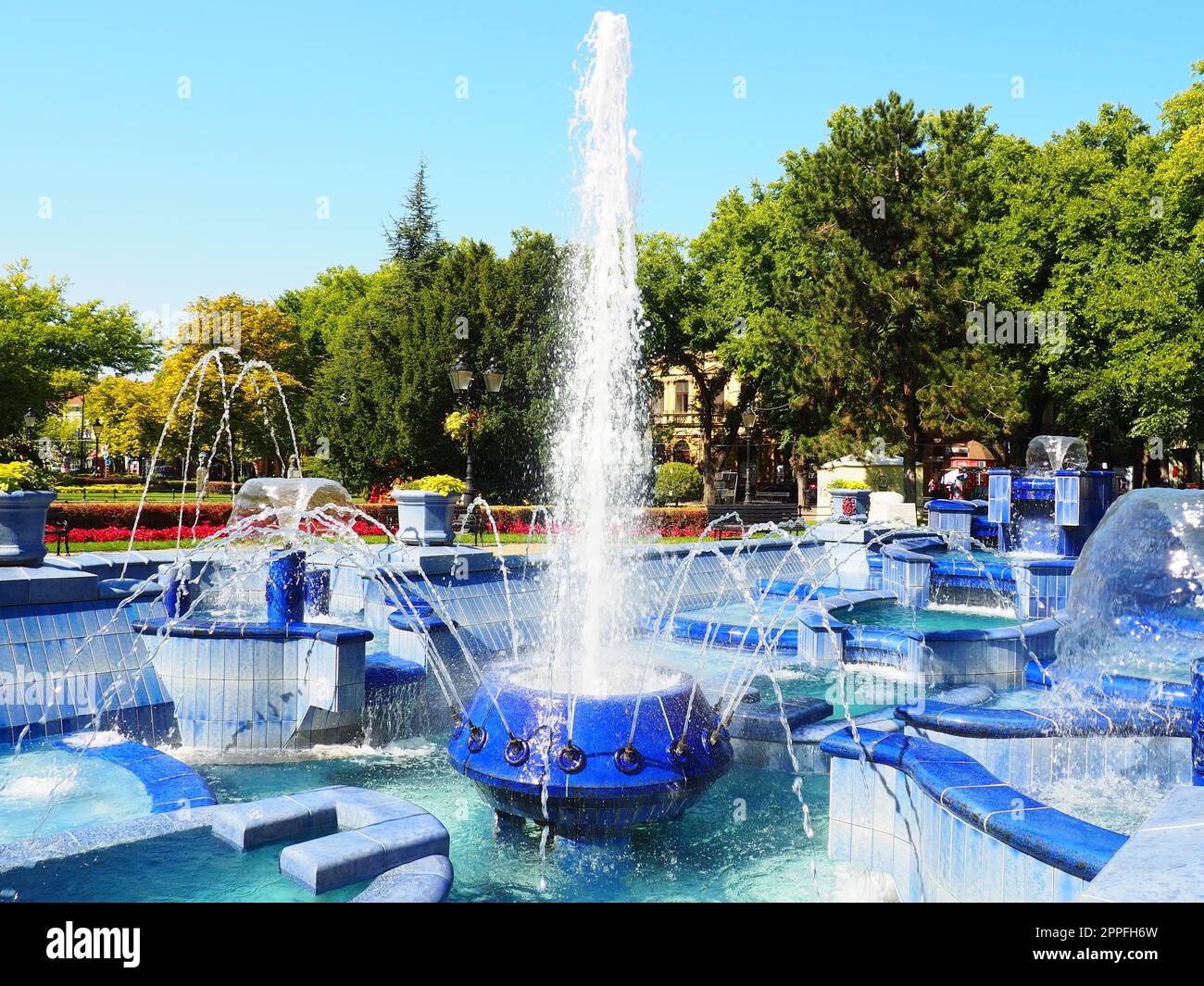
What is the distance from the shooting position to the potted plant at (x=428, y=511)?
1317 centimetres

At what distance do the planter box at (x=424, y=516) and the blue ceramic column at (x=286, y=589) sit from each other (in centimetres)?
460

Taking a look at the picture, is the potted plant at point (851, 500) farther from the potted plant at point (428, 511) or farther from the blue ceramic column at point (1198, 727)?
the blue ceramic column at point (1198, 727)

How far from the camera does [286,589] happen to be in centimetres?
843

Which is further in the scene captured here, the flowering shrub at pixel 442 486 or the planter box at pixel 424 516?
the flowering shrub at pixel 442 486

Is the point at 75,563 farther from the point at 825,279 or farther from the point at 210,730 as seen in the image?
the point at 825,279

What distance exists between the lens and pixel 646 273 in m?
40.7

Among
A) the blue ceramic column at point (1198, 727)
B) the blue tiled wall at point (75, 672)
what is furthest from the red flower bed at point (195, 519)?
the blue ceramic column at point (1198, 727)

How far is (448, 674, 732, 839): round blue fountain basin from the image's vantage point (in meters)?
5.41

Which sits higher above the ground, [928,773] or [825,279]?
[825,279]
